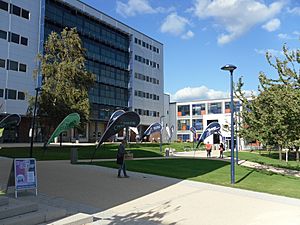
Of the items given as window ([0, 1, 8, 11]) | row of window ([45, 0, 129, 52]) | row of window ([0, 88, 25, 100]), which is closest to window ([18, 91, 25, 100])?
row of window ([0, 88, 25, 100])

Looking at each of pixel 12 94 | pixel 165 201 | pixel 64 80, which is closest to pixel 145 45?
pixel 12 94

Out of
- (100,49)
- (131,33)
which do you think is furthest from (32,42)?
(131,33)

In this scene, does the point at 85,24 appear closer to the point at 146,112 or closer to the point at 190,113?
the point at 146,112

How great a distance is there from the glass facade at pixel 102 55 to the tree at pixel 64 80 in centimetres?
1822

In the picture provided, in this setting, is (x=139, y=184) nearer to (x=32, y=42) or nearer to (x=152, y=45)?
(x=32, y=42)

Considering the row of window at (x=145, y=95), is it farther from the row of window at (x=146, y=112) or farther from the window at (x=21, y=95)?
the window at (x=21, y=95)

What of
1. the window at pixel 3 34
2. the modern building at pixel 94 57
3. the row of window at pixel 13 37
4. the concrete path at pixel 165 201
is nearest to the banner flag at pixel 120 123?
the concrete path at pixel 165 201

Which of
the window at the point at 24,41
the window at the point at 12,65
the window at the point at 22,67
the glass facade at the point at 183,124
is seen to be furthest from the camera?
the glass facade at the point at 183,124

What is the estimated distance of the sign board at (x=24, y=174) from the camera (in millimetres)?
8992

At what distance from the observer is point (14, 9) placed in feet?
151

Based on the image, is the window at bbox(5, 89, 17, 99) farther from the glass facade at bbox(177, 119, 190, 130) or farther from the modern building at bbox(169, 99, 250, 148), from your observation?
the glass facade at bbox(177, 119, 190, 130)

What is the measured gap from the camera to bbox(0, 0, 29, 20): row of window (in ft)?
146

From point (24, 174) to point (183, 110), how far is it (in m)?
88.6

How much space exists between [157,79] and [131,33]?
1320 cm
